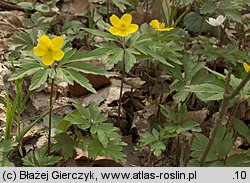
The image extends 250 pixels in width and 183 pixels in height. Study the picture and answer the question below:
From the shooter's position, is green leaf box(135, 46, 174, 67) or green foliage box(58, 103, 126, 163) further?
green leaf box(135, 46, 174, 67)

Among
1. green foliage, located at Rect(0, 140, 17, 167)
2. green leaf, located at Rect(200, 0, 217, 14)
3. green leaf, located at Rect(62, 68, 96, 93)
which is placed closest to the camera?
green foliage, located at Rect(0, 140, 17, 167)

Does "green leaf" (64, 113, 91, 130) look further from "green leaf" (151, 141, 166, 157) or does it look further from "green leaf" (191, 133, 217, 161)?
"green leaf" (191, 133, 217, 161)

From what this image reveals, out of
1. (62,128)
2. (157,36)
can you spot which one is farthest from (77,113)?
(157,36)

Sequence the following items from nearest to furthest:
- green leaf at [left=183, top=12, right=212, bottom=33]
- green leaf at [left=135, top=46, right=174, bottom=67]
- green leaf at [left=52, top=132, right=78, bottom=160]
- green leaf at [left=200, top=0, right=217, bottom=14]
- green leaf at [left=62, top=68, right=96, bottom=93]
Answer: green leaf at [left=62, top=68, right=96, bottom=93] → green leaf at [left=52, top=132, right=78, bottom=160] → green leaf at [left=135, top=46, right=174, bottom=67] → green leaf at [left=200, top=0, right=217, bottom=14] → green leaf at [left=183, top=12, right=212, bottom=33]

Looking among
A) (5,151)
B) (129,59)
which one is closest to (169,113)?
(129,59)

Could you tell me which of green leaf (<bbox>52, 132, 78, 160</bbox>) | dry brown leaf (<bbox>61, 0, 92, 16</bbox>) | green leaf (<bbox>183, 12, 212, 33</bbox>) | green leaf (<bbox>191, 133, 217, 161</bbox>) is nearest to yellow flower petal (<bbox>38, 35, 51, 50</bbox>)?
green leaf (<bbox>52, 132, 78, 160</bbox>)

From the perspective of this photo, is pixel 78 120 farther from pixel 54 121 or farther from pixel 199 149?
pixel 199 149
